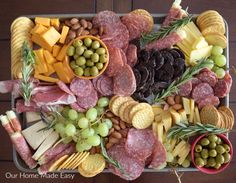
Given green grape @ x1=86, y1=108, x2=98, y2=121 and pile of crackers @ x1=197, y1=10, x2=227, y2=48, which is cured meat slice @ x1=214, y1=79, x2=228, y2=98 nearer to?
pile of crackers @ x1=197, y1=10, x2=227, y2=48

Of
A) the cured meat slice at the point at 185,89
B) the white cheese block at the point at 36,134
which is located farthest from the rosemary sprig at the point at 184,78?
the white cheese block at the point at 36,134

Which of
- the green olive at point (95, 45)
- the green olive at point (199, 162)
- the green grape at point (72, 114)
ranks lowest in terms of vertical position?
the green olive at point (199, 162)

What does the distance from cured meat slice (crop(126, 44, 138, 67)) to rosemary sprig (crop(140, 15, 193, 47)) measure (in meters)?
0.03

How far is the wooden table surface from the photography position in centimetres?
127

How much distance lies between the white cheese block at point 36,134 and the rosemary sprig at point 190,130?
0.35 metres

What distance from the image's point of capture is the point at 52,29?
979 millimetres

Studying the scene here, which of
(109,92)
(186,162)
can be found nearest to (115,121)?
(109,92)

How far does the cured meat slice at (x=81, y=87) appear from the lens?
0.97 meters

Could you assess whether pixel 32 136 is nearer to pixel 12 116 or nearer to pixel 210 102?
pixel 12 116

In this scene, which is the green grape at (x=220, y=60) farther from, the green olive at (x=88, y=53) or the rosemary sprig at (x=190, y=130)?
the green olive at (x=88, y=53)

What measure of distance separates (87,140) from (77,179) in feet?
1.17

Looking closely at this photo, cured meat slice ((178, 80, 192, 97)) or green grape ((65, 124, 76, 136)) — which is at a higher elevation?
cured meat slice ((178, 80, 192, 97))

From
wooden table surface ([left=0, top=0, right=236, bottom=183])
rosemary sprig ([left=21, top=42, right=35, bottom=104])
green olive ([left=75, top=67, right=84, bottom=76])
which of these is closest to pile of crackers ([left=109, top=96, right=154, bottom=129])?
green olive ([left=75, top=67, right=84, bottom=76])

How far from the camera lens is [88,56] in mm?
945
